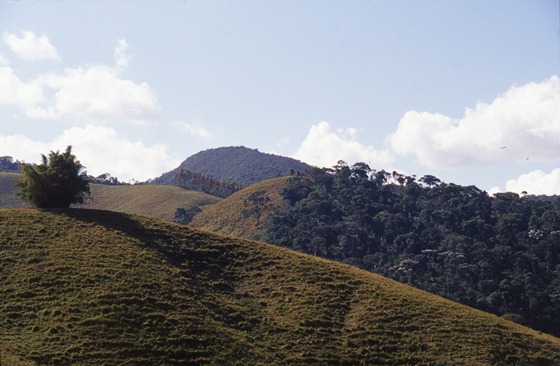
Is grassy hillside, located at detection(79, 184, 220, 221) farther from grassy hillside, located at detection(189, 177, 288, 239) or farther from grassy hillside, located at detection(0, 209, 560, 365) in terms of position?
grassy hillside, located at detection(0, 209, 560, 365)

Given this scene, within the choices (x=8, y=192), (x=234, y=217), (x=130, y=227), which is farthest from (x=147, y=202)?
(x=130, y=227)

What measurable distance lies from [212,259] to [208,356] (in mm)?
17985

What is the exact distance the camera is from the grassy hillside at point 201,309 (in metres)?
39.1

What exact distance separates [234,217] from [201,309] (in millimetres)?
120939

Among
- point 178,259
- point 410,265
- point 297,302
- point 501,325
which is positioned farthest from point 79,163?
point 410,265

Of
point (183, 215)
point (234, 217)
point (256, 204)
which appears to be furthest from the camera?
point (256, 204)

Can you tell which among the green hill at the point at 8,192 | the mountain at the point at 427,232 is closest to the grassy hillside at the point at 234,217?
the mountain at the point at 427,232

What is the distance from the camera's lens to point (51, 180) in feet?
206

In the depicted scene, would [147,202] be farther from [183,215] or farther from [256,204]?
[256,204]

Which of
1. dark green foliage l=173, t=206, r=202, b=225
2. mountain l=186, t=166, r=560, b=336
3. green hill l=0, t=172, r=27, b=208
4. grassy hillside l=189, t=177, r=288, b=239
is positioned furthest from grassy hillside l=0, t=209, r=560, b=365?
green hill l=0, t=172, r=27, b=208

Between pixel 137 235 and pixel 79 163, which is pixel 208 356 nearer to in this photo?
pixel 137 235

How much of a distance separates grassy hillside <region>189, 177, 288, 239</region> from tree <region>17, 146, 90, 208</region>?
8485 cm

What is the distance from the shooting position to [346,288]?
177 feet

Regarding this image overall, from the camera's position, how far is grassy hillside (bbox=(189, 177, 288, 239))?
155375mm
